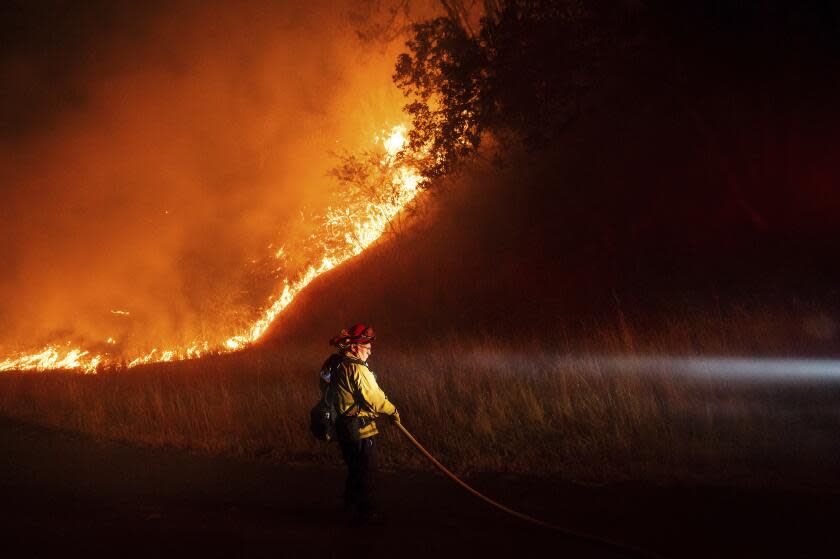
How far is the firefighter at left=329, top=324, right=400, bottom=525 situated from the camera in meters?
5.41

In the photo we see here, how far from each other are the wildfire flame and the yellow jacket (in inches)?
692

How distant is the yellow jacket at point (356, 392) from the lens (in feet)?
17.7

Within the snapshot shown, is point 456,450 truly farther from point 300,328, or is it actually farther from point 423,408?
point 300,328

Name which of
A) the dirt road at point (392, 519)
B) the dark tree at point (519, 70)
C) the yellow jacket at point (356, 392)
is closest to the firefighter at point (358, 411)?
the yellow jacket at point (356, 392)

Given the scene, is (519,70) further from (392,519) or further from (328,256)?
(328,256)

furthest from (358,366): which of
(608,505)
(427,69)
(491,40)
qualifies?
(427,69)

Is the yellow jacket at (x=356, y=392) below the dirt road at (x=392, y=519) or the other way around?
the other way around

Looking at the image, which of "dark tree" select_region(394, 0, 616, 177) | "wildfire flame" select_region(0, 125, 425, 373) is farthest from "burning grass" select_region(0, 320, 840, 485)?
"wildfire flame" select_region(0, 125, 425, 373)

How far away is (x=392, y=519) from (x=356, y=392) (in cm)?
113

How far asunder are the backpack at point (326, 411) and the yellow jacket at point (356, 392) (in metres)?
0.04

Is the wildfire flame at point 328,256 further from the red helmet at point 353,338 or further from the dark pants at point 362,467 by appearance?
the dark pants at point 362,467

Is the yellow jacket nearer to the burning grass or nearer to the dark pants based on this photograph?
the dark pants

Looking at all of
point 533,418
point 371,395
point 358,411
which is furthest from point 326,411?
point 533,418

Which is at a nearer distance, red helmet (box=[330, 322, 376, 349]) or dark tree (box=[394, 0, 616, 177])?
red helmet (box=[330, 322, 376, 349])
